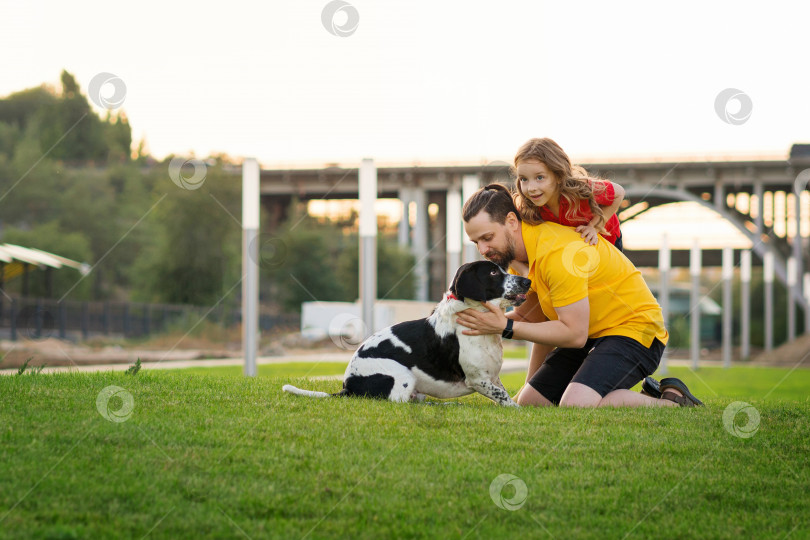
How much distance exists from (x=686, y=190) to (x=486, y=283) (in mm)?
40500

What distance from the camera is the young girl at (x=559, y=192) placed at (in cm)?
563

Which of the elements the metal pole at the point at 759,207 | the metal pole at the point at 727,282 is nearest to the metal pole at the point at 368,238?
the metal pole at the point at 727,282

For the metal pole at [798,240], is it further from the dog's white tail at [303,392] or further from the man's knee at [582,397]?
the dog's white tail at [303,392]

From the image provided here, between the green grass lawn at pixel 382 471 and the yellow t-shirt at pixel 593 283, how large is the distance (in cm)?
75

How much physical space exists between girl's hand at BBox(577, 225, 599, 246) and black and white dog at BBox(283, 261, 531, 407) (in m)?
0.55

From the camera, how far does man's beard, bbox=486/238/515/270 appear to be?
5871mm

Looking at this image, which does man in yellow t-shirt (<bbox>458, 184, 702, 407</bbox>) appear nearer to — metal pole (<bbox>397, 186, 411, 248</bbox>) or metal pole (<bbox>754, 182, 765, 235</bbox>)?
metal pole (<bbox>754, 182, 765, 235</bbox>)

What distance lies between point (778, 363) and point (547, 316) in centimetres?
3813

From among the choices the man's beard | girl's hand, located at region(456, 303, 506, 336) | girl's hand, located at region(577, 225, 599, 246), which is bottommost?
girl's hand, located at region(456, 303, 506, 336)

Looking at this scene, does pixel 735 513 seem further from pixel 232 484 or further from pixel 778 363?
pixel 778 363

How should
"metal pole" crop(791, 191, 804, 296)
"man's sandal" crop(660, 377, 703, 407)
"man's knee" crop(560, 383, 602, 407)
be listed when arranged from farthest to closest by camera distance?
"metal pole" crop(791, 191, 804, 296)
"man's sandal" crop(660, 377, 703, 407)
"man's knee" crop(560, 383, 602, 407)

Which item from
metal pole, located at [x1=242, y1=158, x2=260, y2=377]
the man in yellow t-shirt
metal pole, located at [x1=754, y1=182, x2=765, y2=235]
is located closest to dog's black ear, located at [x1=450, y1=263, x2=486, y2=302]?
the man in yellow t-shirt

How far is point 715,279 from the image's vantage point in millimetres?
115500

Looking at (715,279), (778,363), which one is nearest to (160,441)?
(778,363)
